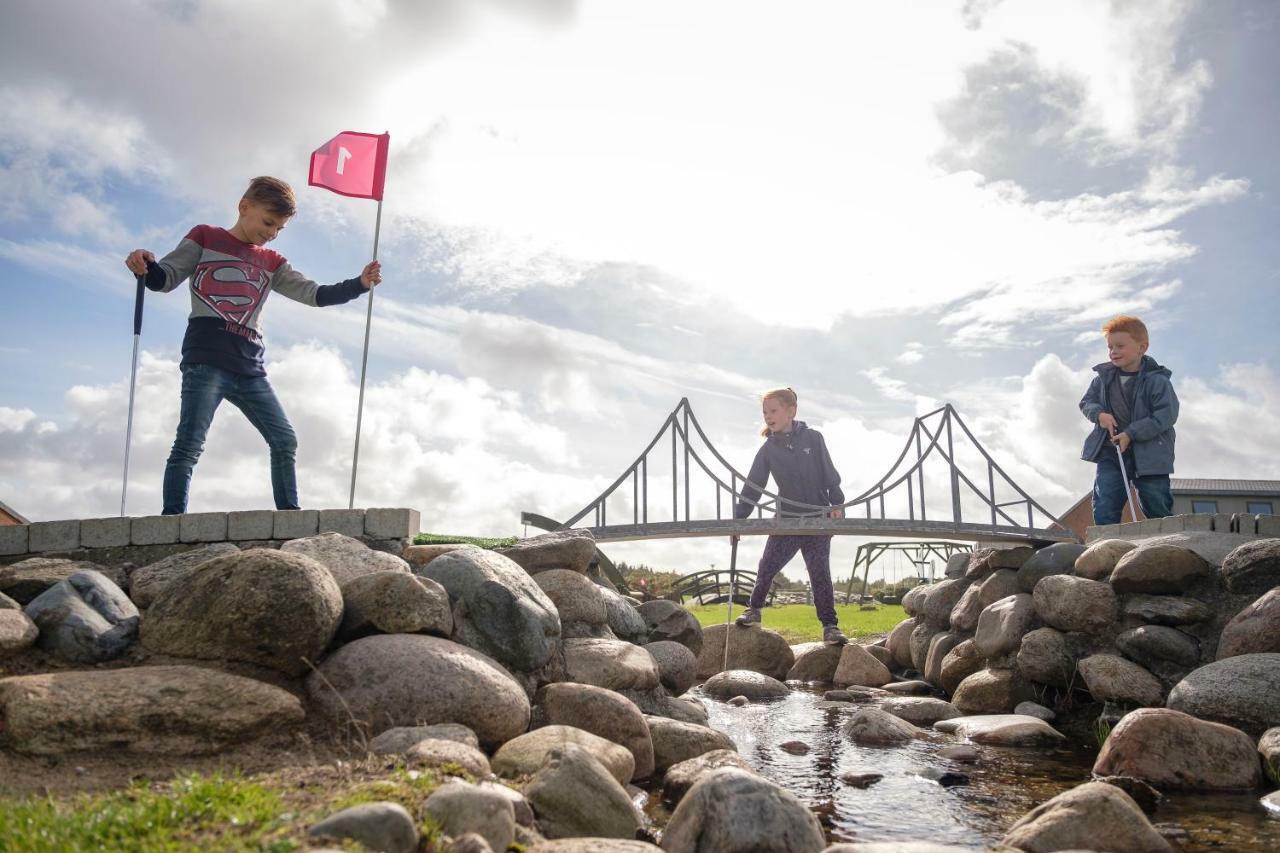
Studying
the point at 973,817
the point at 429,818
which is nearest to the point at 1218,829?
the point at 973,817

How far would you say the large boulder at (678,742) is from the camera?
4.92 m

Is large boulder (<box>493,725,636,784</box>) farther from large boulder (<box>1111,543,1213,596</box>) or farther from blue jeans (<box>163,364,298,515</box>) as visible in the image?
large boulder (<box>1111,543,1213,596</box>)

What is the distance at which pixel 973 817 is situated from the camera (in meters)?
4.20

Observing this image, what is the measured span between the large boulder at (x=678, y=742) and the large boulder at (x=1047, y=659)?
137 inches

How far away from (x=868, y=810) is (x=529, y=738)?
1.65m

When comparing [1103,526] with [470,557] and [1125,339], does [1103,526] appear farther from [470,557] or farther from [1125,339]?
[470,557]

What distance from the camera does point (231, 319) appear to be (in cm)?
585

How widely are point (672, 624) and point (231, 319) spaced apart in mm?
4404

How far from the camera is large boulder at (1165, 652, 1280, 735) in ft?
17.8

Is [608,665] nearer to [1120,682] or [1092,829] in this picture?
[1092,829]

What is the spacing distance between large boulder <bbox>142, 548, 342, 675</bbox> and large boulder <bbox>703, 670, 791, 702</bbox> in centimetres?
468

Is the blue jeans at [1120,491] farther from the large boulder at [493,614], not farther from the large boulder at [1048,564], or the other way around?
the large boulder at [493,614]

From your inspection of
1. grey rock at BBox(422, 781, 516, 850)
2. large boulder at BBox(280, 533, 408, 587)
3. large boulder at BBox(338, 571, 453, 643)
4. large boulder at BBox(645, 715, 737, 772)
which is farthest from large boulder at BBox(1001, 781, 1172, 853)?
large boulder at BBox(280, 533, 408, 587)

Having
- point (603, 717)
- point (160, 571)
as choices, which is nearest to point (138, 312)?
point (160, 571)
